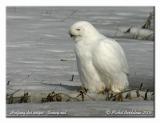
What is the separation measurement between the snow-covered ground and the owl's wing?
1.72ft

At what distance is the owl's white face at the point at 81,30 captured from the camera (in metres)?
9.04

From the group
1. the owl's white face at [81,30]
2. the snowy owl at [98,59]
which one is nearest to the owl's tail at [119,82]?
the snowy owl at [98,59]

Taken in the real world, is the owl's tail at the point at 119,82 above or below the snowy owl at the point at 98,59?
below

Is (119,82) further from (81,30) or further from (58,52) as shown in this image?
(58,52)

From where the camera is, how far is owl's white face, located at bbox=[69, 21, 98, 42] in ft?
29.7

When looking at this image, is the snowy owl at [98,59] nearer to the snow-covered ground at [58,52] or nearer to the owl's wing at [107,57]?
the owl's wing at [107,57]

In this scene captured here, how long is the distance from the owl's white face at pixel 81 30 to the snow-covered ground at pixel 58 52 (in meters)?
0.63

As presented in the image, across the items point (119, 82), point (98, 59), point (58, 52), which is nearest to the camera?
point (98, 59)

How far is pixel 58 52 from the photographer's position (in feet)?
36.8

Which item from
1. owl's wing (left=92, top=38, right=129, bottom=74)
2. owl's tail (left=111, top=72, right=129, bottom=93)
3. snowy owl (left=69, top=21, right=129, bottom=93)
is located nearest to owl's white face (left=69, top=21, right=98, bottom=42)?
snowy owl (left=69, top=21, right=129, bottom=93)

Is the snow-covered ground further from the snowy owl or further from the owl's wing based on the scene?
the owl's wing

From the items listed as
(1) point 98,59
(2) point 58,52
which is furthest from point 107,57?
(2) point 58,52

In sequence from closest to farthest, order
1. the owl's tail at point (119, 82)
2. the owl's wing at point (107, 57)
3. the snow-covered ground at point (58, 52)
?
the snow-covered ground at point (58, 52) → the owl's wing at point (107, 57) → the owl's tail at point (119, 82)

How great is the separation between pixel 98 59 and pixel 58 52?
7.31 ft
